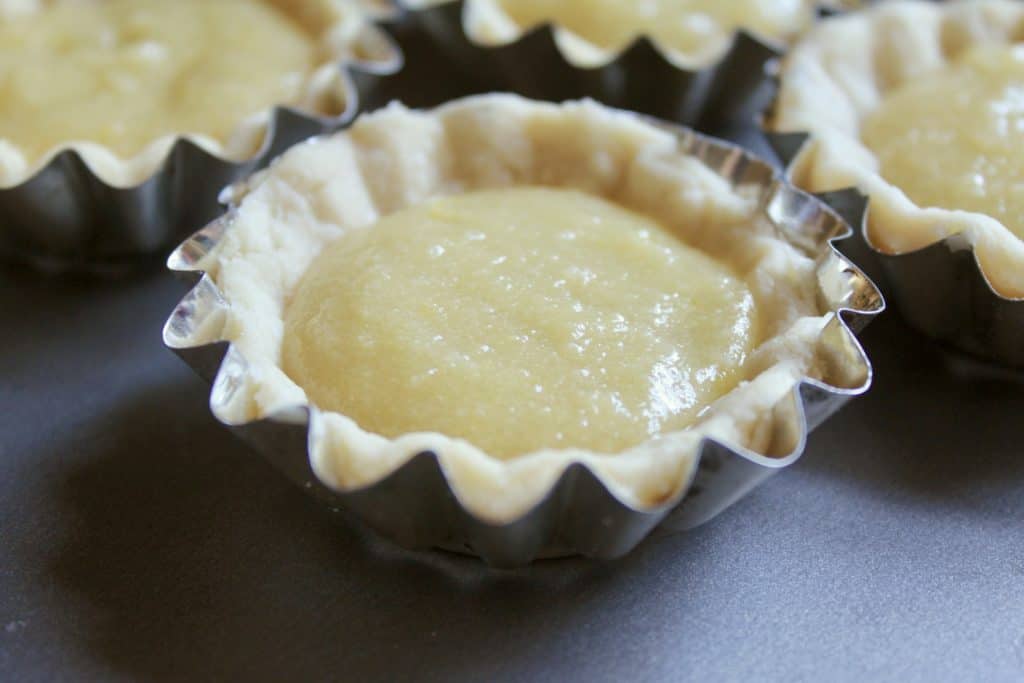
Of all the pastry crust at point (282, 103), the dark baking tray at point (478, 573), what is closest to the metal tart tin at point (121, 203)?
the pastry crust at point (282, 103)

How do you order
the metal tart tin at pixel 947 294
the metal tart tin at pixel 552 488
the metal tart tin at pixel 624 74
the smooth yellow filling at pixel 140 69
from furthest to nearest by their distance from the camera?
the metal tart tin at pixel 624 74
the smooth yellow filling at pixel 140 69
the metal tart tin at pixel 947 294
the metal tart tin at pixel 552 488

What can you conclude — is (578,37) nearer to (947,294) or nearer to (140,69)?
(140,69)

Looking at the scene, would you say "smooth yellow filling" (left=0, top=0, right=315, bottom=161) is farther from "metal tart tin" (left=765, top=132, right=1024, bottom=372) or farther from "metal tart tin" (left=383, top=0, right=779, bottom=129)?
"metal tart tin" (left=765, top=132, right=1024, bottom=372)

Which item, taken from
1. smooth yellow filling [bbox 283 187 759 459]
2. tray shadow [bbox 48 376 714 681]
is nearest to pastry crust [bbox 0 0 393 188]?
smooth yellow filling [bbox 283 187 759 459]

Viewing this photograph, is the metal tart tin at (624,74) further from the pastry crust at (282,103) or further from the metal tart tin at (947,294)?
the metal tart tin at (947,294)

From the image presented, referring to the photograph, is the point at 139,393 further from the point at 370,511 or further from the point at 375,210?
the point at 370,511

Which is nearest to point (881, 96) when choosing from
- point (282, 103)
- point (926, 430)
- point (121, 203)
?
point (926, 430)
